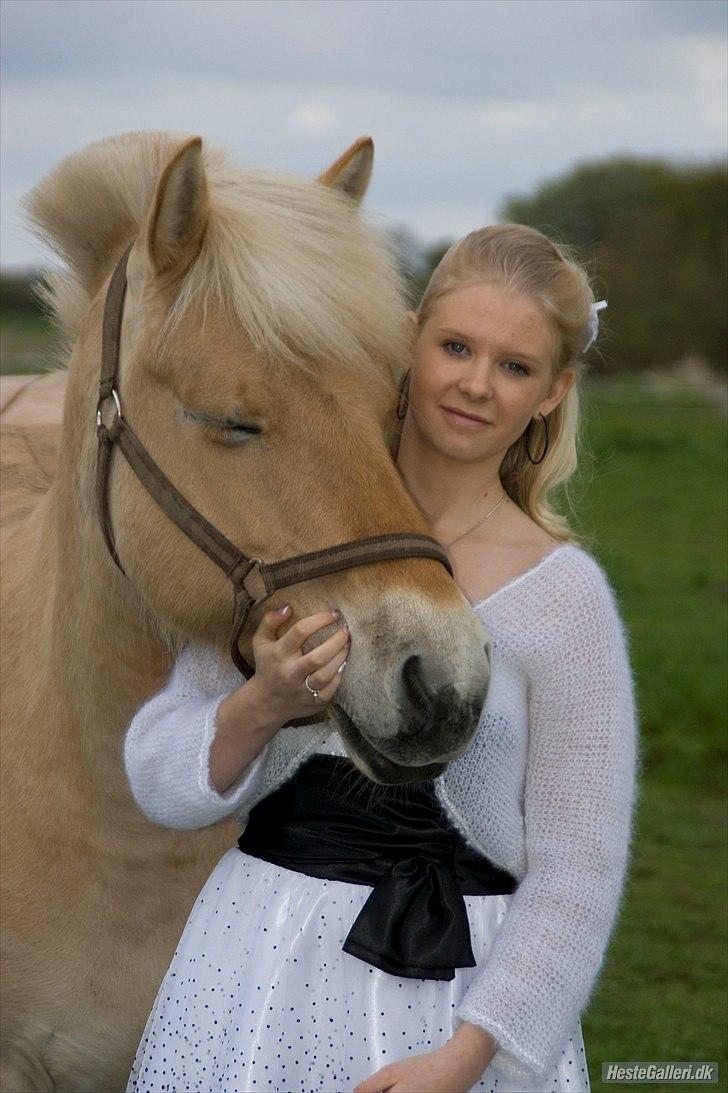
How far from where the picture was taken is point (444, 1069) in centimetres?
190

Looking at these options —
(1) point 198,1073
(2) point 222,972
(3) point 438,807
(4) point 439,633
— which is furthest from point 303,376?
(1) point 198,1073

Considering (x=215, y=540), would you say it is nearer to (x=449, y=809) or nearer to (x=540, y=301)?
(x=449, y=809)

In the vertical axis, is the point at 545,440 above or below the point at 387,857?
above

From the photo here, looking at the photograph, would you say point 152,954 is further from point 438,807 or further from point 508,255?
point 508,255

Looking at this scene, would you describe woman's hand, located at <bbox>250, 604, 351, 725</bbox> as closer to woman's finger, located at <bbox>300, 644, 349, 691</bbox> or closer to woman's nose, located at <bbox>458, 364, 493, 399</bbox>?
woman's finger, located at <bbox>300, 644, 349, 691</bbox>

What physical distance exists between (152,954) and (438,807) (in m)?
0.82

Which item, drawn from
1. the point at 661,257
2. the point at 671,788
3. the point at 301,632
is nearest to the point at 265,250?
the point at 301,632

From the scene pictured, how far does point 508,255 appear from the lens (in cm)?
228

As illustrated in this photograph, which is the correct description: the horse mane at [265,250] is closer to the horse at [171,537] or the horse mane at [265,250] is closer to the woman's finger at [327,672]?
the horse at [171,537]

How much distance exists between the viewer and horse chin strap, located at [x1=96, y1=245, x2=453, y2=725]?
78.5 inches

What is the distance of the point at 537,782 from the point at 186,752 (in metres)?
0.56

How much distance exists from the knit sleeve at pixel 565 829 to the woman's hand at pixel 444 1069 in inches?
0.9

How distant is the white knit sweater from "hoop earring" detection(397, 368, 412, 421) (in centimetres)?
41

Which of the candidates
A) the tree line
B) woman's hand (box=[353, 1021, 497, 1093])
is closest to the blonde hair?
woman's hand (box=[353, 1021, 497, 1093])
